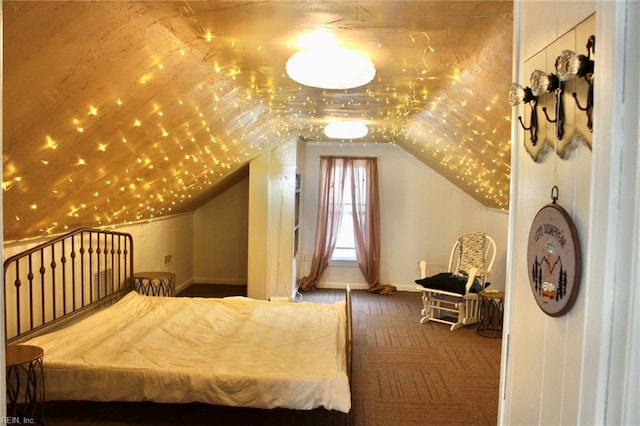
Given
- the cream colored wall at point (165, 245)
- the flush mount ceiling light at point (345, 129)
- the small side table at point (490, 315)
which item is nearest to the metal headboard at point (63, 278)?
the cream colored wall at point (165, 245)

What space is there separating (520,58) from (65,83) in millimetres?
1742

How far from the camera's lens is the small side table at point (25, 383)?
246 cm

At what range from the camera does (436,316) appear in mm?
5668

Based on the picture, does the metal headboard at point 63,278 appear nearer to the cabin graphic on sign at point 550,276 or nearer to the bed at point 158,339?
the bed at point 158,339

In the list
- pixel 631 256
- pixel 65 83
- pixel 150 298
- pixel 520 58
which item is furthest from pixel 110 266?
pixel 631 256

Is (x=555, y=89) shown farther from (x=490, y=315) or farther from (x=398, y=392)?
(x=490, y=315)

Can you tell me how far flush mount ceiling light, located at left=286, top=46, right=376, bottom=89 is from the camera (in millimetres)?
2373

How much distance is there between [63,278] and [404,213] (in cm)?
487

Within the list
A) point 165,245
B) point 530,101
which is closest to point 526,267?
point 530,101

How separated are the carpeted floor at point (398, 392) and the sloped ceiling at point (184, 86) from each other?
1.45m

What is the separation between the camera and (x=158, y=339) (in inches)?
→ 130

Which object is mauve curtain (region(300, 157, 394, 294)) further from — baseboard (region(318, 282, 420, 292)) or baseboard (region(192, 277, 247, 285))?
baseboard (region(192, 277, 247, 285))

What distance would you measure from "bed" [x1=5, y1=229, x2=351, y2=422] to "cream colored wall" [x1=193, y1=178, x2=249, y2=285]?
2.70 metres

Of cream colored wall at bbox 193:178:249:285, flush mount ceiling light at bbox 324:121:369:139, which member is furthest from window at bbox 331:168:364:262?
flush mount ceiling light at bbox 324:121:369:139
